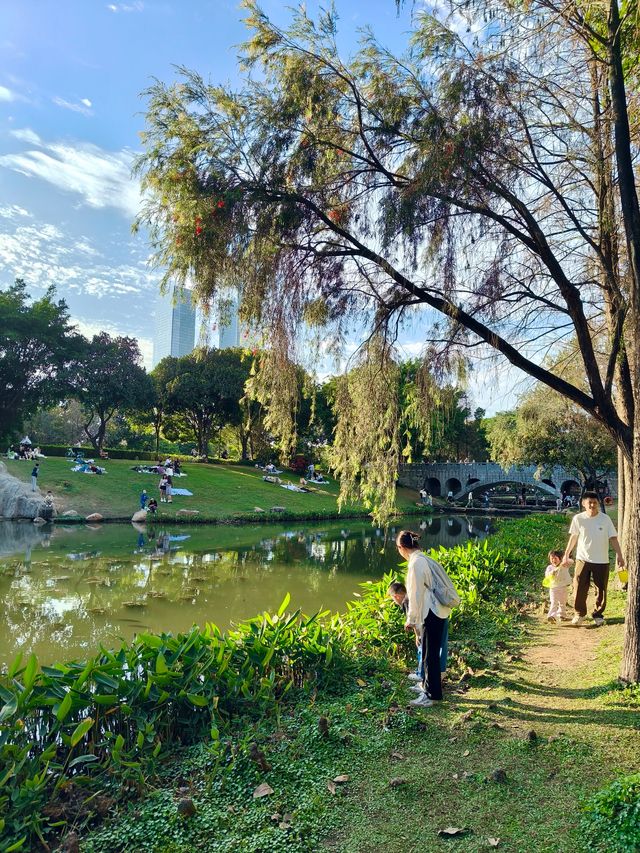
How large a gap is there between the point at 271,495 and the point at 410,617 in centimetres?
2955

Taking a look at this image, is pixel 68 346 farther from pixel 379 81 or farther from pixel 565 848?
pixel 565 848

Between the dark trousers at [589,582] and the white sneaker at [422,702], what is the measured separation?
10.5 feet

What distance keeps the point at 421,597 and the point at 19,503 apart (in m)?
22.5

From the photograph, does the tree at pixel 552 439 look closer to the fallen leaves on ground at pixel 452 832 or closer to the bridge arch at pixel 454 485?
the fallen leaves on ground at pixel 452 832

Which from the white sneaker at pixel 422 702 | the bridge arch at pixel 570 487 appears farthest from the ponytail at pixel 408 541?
the bridge arch at pixel 570 487

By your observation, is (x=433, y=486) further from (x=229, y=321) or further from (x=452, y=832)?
(x=452, y=832)

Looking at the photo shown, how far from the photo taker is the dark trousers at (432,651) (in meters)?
4.68

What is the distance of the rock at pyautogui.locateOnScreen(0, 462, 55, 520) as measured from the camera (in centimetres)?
2264

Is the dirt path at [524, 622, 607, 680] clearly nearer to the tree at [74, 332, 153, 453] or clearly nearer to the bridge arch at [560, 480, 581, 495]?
the tree at [74, 332, 153, 453]

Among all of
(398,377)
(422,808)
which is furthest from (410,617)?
(398,377)

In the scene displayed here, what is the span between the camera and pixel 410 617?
4684 millimetres

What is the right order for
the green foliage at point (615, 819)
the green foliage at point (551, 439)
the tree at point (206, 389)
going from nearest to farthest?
the green foliage at point (615, 819) → the green foliage at point (551, 439) → the tree at point (206, 389)

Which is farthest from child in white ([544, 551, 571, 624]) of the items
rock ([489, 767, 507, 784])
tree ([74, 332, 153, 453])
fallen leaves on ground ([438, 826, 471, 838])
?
tree ([74, 332, 153, 453])

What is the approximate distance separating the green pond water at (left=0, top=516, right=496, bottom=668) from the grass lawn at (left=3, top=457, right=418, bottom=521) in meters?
2.62
